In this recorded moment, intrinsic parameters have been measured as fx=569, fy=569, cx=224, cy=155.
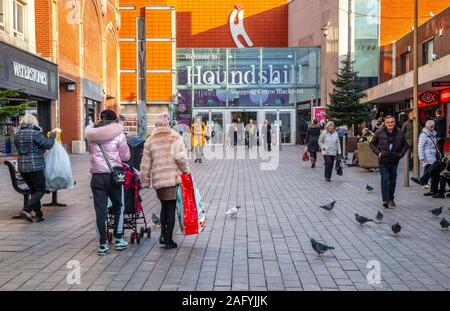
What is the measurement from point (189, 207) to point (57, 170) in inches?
144

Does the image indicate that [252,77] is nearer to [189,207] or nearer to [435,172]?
[435,172]

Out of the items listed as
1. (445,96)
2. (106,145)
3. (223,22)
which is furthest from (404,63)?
(106,145)

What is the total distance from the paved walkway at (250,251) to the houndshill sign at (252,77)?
3255cm

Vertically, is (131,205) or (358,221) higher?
(131,205)

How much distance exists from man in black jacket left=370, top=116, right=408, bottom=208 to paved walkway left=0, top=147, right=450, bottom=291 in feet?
1.20

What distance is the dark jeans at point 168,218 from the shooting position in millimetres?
6980

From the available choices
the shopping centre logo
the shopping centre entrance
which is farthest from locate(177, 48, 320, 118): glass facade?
the shopping centre logo

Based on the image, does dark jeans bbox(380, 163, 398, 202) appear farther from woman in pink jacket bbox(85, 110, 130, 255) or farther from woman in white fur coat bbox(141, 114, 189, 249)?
woman in pink jacket bbox(85, 110, 130, 255)

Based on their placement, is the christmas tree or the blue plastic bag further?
the christmas tree

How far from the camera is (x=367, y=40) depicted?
130 ft

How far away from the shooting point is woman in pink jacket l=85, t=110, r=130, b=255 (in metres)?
6.79

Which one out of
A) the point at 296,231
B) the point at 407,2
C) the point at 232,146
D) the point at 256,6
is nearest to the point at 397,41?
the point at 407,2
